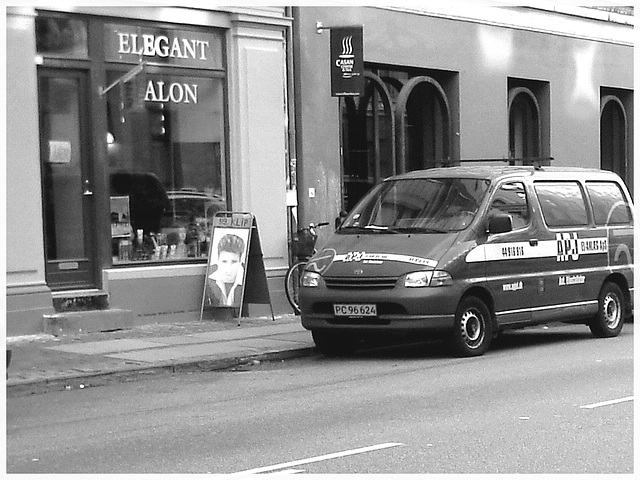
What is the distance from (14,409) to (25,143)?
17.0ft

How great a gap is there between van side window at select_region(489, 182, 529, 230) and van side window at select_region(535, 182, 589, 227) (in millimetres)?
280

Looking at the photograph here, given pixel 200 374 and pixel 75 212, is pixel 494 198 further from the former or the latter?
pixel 75 212

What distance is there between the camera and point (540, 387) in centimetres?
1099

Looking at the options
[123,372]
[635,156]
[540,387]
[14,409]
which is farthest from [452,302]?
[635,156]

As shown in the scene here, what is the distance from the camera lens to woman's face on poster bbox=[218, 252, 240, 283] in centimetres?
1691

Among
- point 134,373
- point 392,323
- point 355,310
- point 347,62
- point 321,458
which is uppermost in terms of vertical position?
point 347,62

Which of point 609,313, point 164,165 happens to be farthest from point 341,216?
point 609,313

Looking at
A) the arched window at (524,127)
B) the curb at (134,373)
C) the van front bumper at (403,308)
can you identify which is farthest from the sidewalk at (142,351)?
the arched window at (524,127)

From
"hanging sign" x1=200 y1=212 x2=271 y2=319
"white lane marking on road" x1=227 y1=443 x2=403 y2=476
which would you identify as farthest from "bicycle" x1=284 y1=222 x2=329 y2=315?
"white lane marking on road" x1=227 y1=443 x2=403 y2=476

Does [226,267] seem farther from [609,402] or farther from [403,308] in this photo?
[609,402]

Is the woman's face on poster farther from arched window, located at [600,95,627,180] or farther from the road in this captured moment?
arched window, located at [600,95,627,180]

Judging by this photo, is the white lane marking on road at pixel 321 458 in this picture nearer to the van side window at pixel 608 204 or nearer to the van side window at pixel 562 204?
the van side window at pixel 562 204

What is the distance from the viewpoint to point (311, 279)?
1375 centimetres

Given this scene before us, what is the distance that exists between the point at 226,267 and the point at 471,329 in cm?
451
